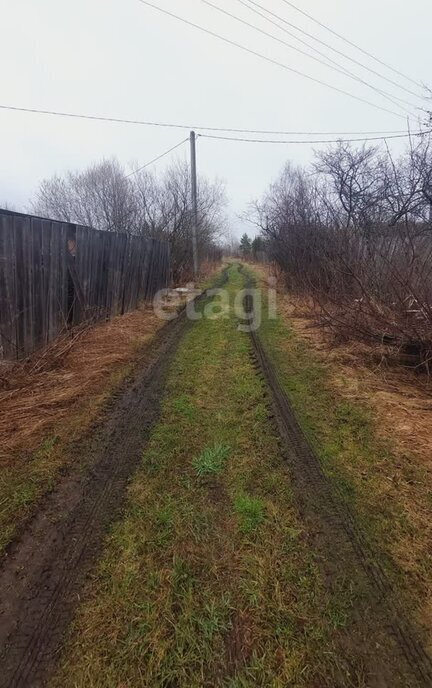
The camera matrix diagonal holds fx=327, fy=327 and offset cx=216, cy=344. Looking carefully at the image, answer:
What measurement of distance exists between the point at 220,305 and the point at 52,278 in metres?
5.31

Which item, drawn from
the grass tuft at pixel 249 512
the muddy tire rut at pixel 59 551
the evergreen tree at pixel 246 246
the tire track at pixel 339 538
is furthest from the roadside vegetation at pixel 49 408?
the evergreen tree at pixel 246 246

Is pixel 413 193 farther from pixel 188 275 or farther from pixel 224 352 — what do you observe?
pixel 188 275

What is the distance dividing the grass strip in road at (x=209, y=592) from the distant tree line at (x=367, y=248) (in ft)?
9.07

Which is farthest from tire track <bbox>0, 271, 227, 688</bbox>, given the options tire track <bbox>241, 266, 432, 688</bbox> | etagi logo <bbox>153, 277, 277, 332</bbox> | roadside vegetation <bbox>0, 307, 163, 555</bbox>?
etagi logo <bbox>153, 277, 277, 332</bbox>

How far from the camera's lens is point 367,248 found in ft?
20.0

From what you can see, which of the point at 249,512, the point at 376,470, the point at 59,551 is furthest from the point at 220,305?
the point at 59,551

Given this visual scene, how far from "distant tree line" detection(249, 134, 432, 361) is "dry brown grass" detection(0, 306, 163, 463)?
137 inches

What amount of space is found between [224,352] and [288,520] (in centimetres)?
338

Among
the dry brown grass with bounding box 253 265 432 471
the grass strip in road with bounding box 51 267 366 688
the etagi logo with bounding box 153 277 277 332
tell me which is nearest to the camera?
the grass strip in road with bounding box 51 267 366 688

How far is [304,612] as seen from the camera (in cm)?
141

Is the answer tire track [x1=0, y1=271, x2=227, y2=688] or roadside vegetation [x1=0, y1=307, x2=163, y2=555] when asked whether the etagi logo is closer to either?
roadside vegetation [x1=0, y1=307, x2=163, y2=555]

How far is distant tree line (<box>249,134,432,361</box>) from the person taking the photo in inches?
163

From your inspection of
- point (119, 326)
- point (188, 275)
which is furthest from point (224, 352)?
point (188, 275)

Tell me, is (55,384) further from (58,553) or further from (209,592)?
(209,592)
